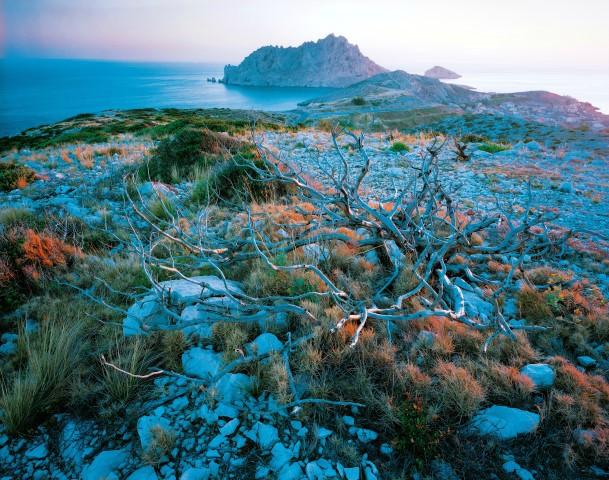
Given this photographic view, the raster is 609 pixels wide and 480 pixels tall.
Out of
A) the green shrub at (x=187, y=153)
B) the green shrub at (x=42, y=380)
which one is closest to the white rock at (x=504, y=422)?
the green shrub at (x=42, y=380)

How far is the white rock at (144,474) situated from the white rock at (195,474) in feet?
0.56

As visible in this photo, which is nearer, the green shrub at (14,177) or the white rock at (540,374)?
the white rock at (540,374)

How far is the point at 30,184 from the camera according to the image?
777 centimetres

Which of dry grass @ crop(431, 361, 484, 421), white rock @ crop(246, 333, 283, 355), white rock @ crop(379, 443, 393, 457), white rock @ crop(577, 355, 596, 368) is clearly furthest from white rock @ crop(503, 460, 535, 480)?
white rock @ crop(246, 333, 283, 355)

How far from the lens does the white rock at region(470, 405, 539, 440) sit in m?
2.01

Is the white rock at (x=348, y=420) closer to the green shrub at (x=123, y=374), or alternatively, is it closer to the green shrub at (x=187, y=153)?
the green shrub at (x=123, y=374)

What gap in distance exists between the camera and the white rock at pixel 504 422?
2.01 metres

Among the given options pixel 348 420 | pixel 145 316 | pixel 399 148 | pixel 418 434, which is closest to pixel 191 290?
pixel 145 316

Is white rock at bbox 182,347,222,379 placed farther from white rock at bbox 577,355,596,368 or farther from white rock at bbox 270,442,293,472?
white rock at bbox 577,355,596,368

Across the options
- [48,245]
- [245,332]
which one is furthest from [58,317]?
[245,332]

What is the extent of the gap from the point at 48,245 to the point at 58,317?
1.60 metres

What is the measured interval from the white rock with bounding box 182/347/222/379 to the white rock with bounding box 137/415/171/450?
0.40m

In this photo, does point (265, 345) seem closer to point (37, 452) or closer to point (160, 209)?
point (37, 452)

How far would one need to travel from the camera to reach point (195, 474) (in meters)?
1.78
